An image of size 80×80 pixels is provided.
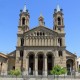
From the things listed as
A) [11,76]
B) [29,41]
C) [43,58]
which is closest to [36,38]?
[29,41]

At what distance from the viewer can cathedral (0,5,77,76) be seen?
65625mm

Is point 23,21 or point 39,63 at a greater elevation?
point 23,21

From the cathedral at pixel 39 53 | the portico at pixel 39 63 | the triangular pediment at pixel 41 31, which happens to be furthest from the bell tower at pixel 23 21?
the portico at pixel 39 63

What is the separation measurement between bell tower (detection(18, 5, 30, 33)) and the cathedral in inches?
14.1

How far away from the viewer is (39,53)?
219 ft

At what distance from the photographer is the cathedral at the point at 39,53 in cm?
6562

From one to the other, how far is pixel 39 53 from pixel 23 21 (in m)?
13.1

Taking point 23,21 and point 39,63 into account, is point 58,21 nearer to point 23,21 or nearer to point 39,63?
point 23,21

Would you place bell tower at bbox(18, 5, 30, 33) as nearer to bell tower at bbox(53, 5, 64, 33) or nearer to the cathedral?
the cathedral

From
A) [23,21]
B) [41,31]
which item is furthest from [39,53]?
[23,21]

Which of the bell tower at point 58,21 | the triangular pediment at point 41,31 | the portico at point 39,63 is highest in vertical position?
the bell tower at point 58,21

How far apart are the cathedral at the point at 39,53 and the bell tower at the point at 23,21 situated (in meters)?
0.36

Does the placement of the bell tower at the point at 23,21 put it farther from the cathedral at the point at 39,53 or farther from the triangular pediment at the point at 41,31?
the triangular pediment at the point at 41,31

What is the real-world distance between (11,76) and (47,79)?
8.68 metres
